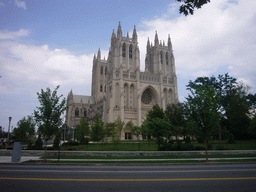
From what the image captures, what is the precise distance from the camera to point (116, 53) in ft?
212

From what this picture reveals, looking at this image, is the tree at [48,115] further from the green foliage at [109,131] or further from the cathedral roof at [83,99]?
the cathedral roof at [83,99]

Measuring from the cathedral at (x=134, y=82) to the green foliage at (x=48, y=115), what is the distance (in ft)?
122

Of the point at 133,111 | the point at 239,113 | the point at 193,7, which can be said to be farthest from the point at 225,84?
the point at 193,7

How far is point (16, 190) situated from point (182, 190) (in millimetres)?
5324

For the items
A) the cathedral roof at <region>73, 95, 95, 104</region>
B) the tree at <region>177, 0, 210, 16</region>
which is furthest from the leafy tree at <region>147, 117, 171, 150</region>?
the cathedral roof at <region>73, 95, 95, 104</region>

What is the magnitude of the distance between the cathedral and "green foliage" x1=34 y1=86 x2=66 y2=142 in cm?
3707

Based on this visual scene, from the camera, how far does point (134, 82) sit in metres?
61.4

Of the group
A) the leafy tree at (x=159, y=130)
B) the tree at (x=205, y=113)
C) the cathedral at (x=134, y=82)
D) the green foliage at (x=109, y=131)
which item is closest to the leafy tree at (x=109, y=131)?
the green foliage at (x=109, y=131)

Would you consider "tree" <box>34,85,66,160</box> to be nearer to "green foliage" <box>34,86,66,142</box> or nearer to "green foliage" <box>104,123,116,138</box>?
"green foliage" <box>34,86,66,142</box>

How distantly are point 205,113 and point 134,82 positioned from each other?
155ft

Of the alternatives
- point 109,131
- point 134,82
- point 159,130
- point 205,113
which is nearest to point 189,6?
point 205,113

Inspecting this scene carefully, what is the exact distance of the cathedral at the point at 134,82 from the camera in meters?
57.9

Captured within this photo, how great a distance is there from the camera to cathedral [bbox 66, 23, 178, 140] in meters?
57.9

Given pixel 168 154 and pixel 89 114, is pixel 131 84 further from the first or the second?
pixel 168 154
